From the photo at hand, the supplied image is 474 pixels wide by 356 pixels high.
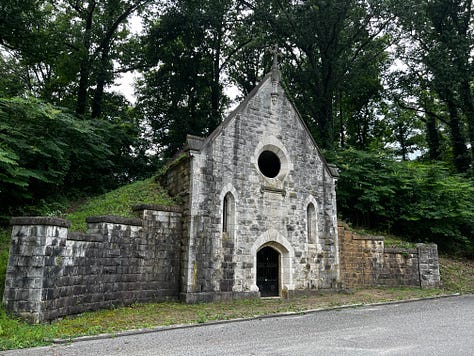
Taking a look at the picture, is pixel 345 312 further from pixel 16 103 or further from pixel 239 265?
pixel 16 103

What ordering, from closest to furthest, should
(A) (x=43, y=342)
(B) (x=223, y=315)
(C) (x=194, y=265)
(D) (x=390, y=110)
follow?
1. (A) (x=43, y=342)
2. (B) (x=223, y=315)
3. (C) (x=194, y=265)
4. (D) (x=390, y=110)

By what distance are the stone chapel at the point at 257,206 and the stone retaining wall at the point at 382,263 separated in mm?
1257

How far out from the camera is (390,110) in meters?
33.2

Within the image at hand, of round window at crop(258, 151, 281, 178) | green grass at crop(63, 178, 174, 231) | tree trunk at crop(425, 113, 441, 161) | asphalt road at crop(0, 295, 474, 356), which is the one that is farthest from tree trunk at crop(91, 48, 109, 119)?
tree trunk at crop(425, 113, 441, 161)

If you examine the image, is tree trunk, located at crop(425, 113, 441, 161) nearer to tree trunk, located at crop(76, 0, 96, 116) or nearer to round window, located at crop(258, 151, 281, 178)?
round window, located at crop(258, 151, 281, 178)

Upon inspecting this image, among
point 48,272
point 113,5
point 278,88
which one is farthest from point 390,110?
point 48,272

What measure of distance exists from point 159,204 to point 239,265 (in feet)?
11.0

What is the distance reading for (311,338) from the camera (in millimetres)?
7336

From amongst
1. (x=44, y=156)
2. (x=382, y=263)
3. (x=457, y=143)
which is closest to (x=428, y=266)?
(x=382, y=263)

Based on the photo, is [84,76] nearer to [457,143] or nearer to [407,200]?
[407,200]

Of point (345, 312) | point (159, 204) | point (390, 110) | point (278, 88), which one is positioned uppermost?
point (390, 110)

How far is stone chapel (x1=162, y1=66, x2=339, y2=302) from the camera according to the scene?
12.4m

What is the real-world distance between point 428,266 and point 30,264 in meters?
15.9

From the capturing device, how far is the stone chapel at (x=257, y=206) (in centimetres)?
1240
